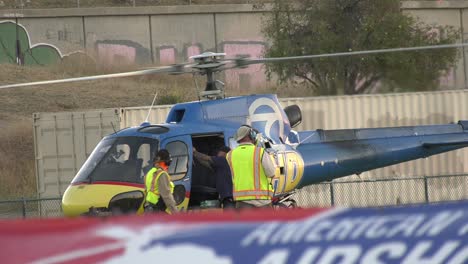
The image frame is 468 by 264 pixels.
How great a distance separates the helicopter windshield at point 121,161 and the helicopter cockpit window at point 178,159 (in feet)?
0.98

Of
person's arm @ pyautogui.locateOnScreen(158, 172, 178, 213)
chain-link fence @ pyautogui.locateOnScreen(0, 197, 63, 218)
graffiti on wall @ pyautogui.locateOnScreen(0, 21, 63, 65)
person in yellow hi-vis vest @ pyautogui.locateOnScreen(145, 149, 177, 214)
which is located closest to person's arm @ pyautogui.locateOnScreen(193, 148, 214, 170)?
person in yellow hi-vis vest @ pyautogui.locateOnScreen(145, 149, 177, 214)

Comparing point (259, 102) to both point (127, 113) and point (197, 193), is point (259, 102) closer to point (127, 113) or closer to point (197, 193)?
point (197, 193)

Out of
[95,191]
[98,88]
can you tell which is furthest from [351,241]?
[98,88]

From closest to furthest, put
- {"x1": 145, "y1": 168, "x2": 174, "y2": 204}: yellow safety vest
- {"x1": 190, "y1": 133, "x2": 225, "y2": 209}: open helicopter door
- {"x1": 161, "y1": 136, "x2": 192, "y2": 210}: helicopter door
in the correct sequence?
1. {"x1": 145, "y1": 168, "x2": 174, "y2": 204}: yellow safety vest
2. {"x1": 161, "y1": 136, "x2": 192, "y2": 210}: helicopter door
3. {"x1": 190, "y1": 133, "x2": 225, "y2": 209}: open helicopter door

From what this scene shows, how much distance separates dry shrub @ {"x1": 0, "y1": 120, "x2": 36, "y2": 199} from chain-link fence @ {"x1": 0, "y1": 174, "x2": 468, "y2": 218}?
540 centimetres

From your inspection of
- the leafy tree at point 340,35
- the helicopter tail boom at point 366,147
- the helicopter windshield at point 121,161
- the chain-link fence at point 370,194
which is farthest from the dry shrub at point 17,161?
the helicopter windshield at point 121,161

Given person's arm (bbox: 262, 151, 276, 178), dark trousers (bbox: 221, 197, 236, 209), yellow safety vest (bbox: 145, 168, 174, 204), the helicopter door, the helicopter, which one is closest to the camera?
person's arm (bbox: 262, 151, 276, 178)

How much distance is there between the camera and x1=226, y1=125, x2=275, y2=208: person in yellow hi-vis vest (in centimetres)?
1378

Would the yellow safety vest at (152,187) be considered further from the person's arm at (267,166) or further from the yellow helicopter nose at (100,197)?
the person's arm at (267,166)

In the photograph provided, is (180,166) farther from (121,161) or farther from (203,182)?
(121,161)

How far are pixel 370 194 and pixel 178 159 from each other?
33.5 feet

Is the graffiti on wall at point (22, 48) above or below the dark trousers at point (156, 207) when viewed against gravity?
above

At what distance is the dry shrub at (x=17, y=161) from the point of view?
31578mm

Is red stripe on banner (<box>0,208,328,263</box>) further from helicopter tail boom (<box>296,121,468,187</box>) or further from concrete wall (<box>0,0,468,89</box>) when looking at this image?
concrete wall (<box>0,0,468,89</box>)
